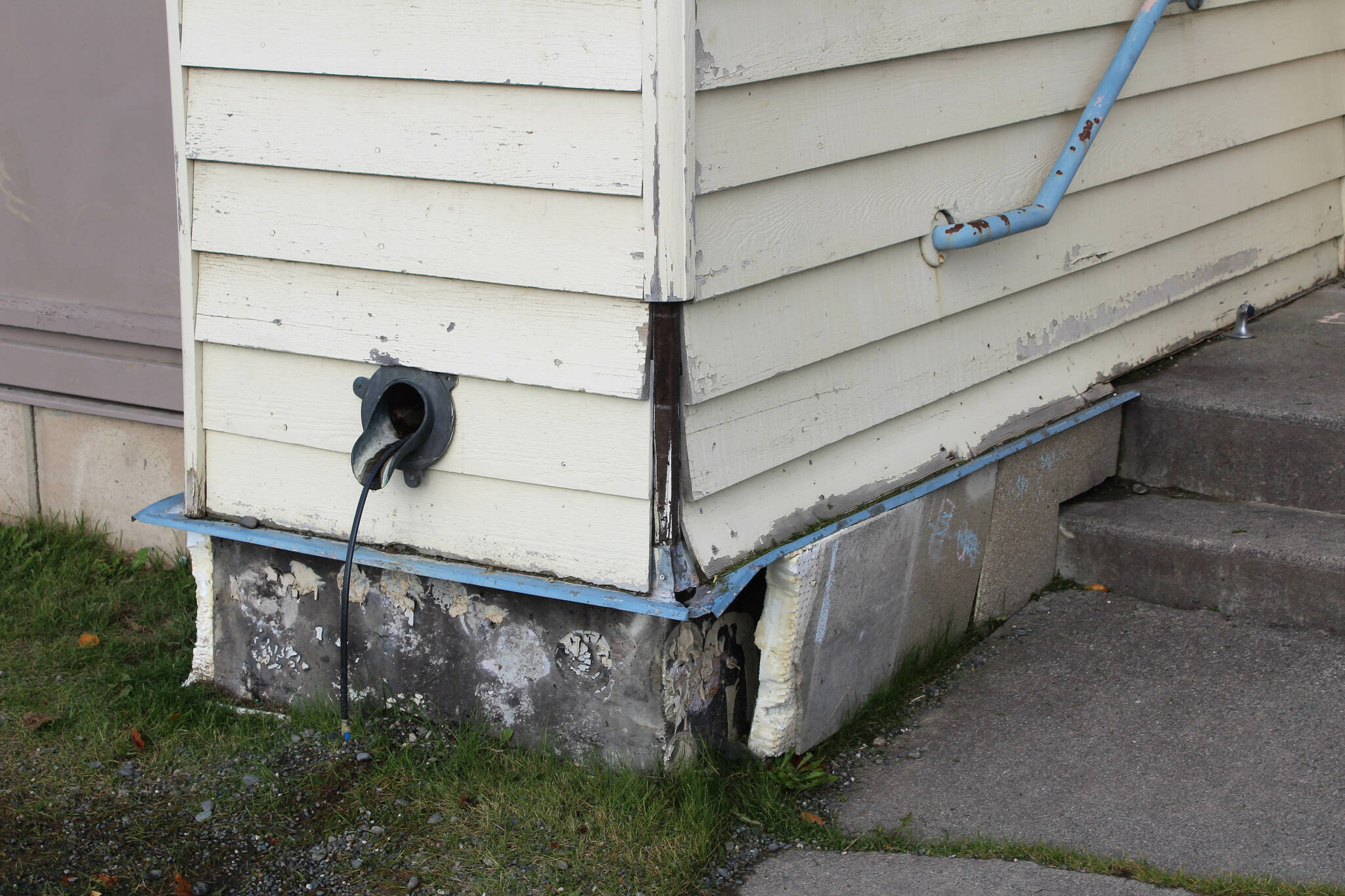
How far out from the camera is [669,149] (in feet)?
7.75

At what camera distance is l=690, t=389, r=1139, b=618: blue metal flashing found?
2.62m

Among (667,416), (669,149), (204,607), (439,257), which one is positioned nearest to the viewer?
(669,149)

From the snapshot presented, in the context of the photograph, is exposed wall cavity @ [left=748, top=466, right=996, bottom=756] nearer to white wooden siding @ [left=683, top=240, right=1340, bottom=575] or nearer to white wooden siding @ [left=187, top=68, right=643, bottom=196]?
white wooden siding @ [left=683, top=240, right=1340, bottom=575]

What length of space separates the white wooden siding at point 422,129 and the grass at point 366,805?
129 centimetres

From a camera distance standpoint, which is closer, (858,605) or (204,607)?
(858,605)

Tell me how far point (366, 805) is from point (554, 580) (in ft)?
2.18

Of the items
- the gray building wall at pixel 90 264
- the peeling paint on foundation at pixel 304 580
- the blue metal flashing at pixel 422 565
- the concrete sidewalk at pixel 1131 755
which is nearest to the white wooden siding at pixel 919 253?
the blue metal flashing at pixel 422 565

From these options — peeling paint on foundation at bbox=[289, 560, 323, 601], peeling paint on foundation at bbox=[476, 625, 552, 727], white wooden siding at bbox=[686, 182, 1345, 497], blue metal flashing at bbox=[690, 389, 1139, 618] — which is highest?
white wooden siding at bbox=[686, 182, 1345, 497]

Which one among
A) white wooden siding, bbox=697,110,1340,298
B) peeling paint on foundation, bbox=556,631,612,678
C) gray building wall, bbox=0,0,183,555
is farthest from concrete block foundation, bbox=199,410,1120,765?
gray building wall, bbox=0,0,183,555

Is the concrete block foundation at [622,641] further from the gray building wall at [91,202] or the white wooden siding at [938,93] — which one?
the gray building wall at [91,202]

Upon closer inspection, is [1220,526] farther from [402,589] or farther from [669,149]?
[402,589]

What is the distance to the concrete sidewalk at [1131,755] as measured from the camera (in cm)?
260

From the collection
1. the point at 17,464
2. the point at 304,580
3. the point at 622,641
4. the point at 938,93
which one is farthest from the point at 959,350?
the point at 17,464

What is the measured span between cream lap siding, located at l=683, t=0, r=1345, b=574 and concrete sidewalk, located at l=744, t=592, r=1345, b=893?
62 centimetres
